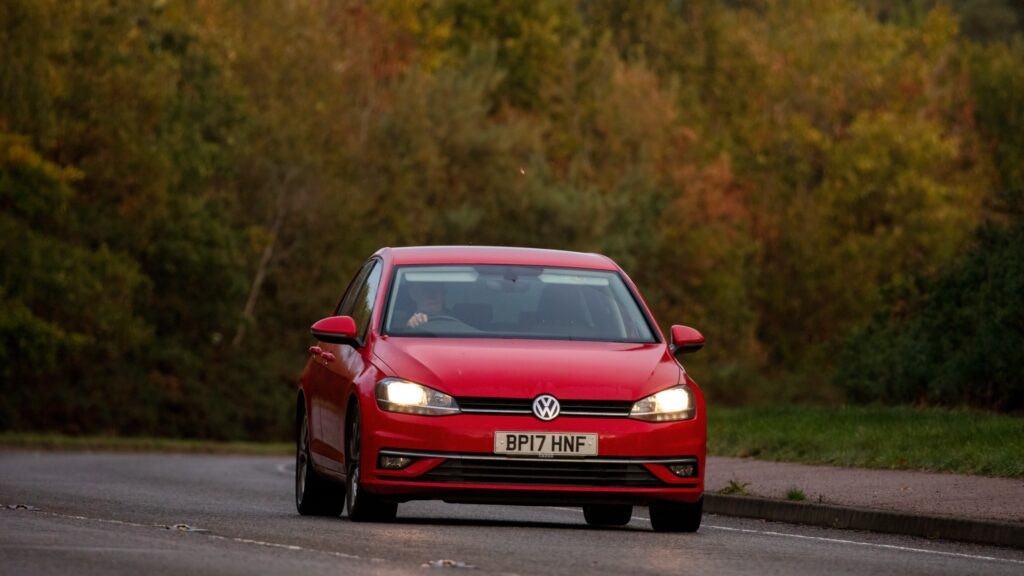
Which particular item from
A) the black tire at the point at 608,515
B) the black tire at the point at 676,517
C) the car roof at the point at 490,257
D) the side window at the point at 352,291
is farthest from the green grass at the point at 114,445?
the black tire at the point at 676,517

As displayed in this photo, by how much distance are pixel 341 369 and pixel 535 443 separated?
1.88 meters

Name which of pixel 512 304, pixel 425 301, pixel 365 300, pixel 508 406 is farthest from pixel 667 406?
pixel 365 300

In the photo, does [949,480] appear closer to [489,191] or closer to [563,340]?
[563,340]

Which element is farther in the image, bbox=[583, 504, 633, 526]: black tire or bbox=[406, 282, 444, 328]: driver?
bbox=[583, 504, 633, 526]: black tire

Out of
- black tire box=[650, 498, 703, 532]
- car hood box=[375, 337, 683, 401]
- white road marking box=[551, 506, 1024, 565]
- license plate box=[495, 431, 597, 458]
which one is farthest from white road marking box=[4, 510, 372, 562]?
white road marking box=[551, 506, 1024, 565]

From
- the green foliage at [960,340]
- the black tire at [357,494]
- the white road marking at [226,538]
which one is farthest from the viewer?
the green foliage at [960,340]

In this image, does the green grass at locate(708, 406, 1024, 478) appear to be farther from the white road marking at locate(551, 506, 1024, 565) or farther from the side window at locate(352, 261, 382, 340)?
the side window at locate(352, 261, 382, 340)

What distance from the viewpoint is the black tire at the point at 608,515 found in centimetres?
1716

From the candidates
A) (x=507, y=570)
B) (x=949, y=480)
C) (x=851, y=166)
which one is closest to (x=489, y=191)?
(x=851, y=166)

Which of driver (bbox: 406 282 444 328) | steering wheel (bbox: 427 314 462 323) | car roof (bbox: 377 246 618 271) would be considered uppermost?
car roof (bbox: 377 246 618 271)

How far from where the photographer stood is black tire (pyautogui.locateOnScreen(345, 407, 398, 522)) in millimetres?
15391

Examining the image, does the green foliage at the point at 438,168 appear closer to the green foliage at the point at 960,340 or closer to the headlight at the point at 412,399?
the green foliage at the point at 960,340

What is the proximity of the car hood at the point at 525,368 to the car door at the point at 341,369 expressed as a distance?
49 cm

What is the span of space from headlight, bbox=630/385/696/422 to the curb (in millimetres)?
2013
